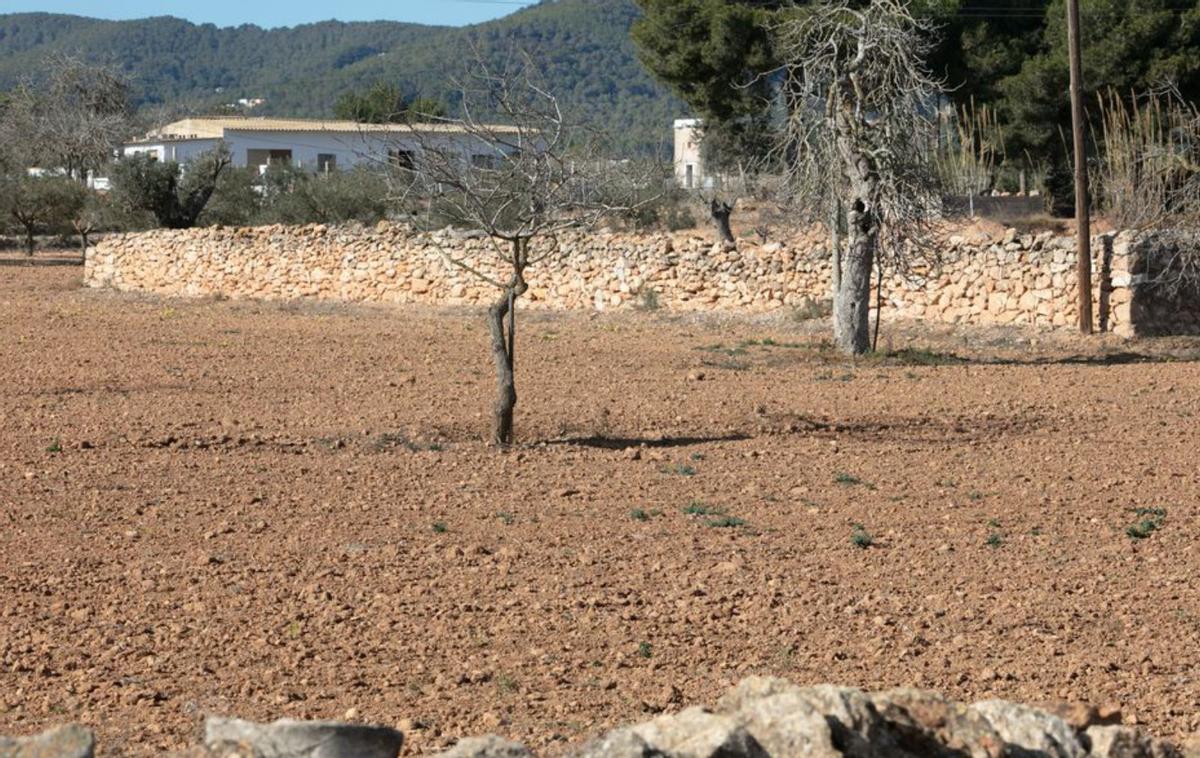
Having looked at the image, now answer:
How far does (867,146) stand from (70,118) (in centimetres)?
4352

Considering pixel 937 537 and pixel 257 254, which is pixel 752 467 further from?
pixel 257 254

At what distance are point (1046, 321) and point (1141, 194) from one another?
3527 millimetres

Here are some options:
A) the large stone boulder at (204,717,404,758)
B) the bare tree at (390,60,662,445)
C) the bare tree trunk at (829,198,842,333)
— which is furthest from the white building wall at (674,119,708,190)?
the large stone boulder at (204,717,404,758)

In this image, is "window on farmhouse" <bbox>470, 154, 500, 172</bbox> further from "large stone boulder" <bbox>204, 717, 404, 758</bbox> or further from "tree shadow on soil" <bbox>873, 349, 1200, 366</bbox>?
"large stone boulder" <bbox>204, 717, 404, 758</bbox>

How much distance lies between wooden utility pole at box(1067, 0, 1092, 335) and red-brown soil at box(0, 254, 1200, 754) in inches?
159

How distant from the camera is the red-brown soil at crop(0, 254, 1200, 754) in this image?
6.42m

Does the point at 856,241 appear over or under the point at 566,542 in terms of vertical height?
over

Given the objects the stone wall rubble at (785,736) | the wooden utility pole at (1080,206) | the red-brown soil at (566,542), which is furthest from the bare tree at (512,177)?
the wooden utility pole at (1080,206)

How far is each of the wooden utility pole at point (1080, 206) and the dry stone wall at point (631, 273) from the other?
16.6 inches

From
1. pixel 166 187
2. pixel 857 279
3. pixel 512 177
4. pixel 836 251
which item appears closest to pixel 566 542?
pixel 512 177

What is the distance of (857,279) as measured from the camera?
745 inches

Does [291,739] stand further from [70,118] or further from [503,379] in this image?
[70,118]

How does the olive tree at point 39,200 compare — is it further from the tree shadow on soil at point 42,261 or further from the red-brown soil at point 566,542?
the red-brown soil at point 566,542

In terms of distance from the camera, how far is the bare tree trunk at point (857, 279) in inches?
742
